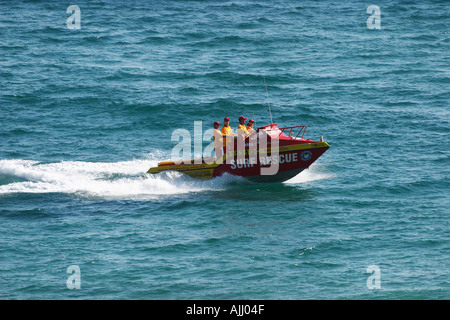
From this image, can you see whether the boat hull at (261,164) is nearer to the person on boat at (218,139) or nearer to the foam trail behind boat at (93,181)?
the person on boat at (218,139)

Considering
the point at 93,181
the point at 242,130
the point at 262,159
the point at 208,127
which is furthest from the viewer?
the point at 208,127

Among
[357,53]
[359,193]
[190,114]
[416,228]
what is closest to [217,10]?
[357,53]

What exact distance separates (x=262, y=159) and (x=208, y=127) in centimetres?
821

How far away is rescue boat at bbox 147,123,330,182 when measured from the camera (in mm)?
25609

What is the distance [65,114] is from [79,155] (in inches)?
246

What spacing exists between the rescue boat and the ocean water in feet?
1.55

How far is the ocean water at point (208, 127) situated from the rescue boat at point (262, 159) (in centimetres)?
47

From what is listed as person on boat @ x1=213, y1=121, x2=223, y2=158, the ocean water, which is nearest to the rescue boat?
person on boat @ x1=213, y1=121, x2=223, y2=158

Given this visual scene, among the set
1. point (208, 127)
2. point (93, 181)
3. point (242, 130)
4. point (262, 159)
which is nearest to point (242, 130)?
point (242, 130)

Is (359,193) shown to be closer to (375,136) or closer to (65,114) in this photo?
(375,136)

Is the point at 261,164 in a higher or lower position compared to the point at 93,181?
higher

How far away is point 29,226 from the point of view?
22.5m

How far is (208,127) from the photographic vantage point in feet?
110

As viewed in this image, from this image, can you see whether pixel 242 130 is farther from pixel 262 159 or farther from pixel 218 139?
pixel 262 159
